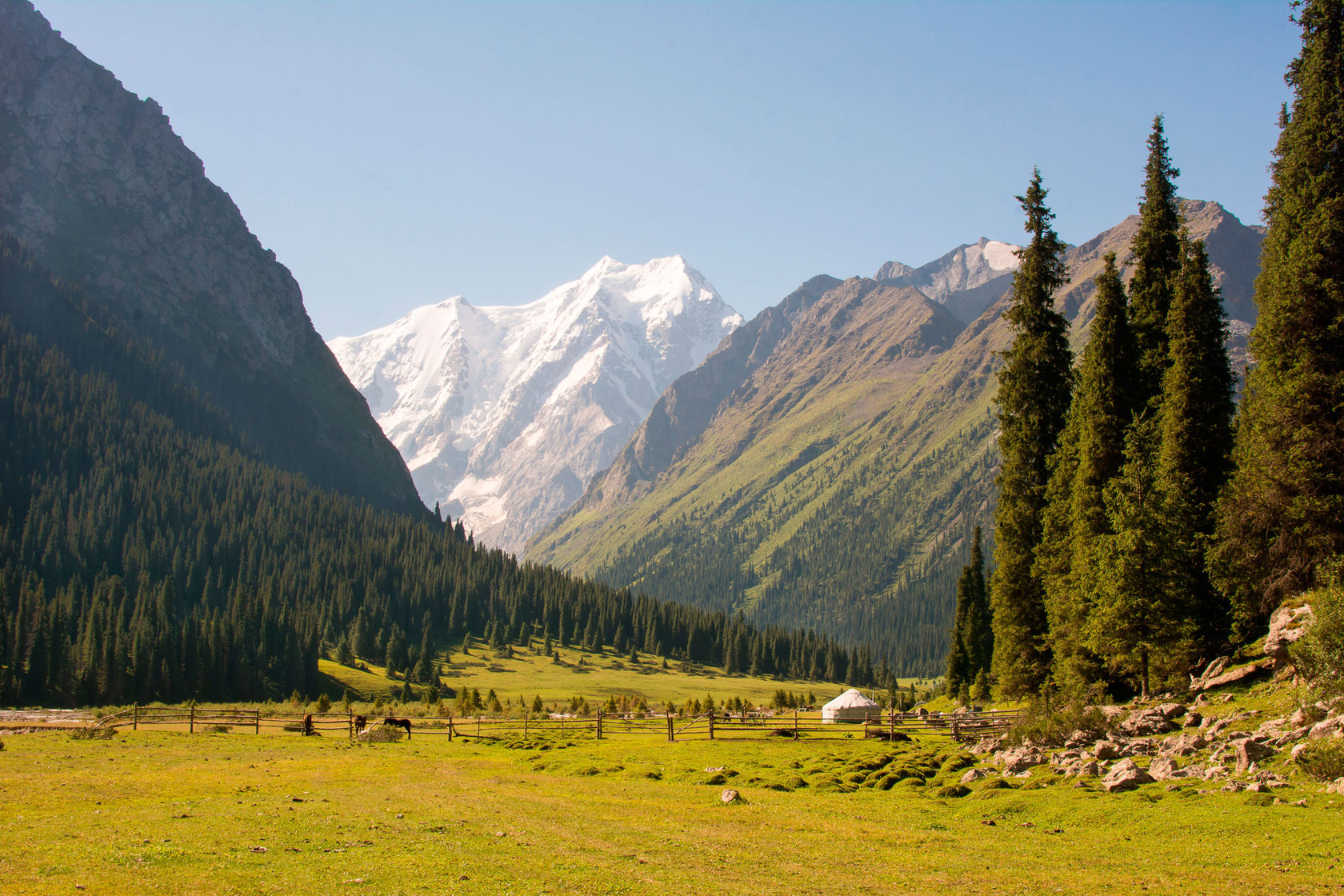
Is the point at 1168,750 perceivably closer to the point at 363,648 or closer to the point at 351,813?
the point at 351,813

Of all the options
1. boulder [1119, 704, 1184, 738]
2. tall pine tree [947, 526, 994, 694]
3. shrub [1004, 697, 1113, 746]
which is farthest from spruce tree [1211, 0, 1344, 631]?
tall pine tree [947, 526, 994, 694]

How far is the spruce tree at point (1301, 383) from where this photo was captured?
38125mm

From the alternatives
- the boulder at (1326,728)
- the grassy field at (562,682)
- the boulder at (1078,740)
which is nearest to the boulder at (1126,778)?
the boulder at (1326,728)

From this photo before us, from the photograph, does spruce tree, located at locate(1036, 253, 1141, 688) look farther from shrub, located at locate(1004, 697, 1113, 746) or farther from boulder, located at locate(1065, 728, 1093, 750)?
boulder, located at locate(1065, 728, 1093, 750)

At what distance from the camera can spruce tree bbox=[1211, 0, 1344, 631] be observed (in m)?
38.1

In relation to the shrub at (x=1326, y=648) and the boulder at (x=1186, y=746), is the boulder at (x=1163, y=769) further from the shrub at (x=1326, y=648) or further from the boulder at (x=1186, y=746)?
the shrub at (x=1326, y=648)

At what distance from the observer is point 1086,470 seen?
158ft

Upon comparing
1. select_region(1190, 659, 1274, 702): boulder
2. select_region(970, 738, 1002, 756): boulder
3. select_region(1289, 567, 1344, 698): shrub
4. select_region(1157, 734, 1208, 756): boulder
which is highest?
select_region(1289, 567, 1344, 698): shrub

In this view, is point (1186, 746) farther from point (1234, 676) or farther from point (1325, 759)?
point (1234, 676)

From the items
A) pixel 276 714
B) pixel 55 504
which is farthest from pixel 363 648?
pixel 276 714

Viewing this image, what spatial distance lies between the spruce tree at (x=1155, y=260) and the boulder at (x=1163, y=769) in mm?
27062

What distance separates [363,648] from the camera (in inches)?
6914

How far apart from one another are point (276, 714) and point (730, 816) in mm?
65101

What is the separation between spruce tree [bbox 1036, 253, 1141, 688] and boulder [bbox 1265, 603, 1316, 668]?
1007cm
